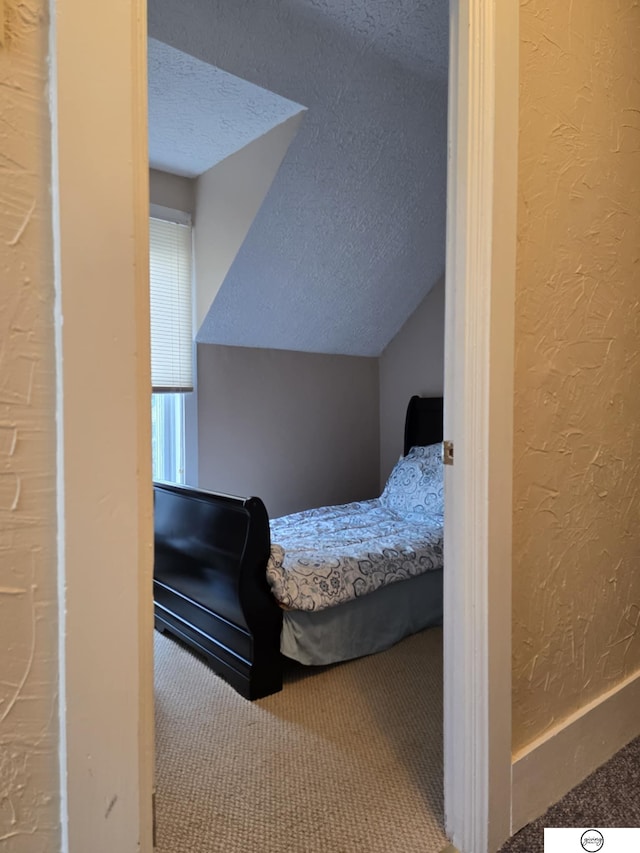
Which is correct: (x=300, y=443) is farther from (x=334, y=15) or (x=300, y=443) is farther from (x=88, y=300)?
(x=88, y=300)

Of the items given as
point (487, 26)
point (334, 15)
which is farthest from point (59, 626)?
point (334, 15)

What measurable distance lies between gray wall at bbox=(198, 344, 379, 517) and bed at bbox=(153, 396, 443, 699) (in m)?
0.73

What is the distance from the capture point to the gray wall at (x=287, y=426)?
3.54m

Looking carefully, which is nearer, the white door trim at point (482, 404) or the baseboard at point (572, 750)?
the white door trim at point (482, 404)

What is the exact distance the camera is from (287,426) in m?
3.84

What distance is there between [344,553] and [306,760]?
88 cm

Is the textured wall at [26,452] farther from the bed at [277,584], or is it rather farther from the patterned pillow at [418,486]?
the patterned pillow at [418,486]

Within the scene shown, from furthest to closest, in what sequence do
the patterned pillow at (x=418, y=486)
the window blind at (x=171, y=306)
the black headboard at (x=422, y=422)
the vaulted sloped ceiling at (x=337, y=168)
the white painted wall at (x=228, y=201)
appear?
the black headboard at (x=422, y=422)
the window blind at (x=171, y=306)
the patterned pillow at (x=418, y=486)
the white painted wall at (x=228, y=201)
the vaulted sloped ceiling at (x=337, y=168)

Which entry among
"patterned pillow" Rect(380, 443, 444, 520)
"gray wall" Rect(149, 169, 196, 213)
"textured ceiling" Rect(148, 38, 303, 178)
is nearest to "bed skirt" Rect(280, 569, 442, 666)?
"patterned pillow" Rect(380, 443, 444, 520)

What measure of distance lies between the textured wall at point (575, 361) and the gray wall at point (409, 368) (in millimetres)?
2210

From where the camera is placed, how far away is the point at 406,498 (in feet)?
11.0

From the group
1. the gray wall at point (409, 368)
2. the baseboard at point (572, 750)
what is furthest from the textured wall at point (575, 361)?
the gray wall at point (409, 368)

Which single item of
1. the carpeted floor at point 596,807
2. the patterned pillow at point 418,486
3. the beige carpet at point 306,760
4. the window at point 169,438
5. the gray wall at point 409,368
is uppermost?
the gray wall at point 409,368

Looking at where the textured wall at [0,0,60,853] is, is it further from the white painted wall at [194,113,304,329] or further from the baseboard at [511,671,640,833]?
the white painted wall at [194,113,304,329]
